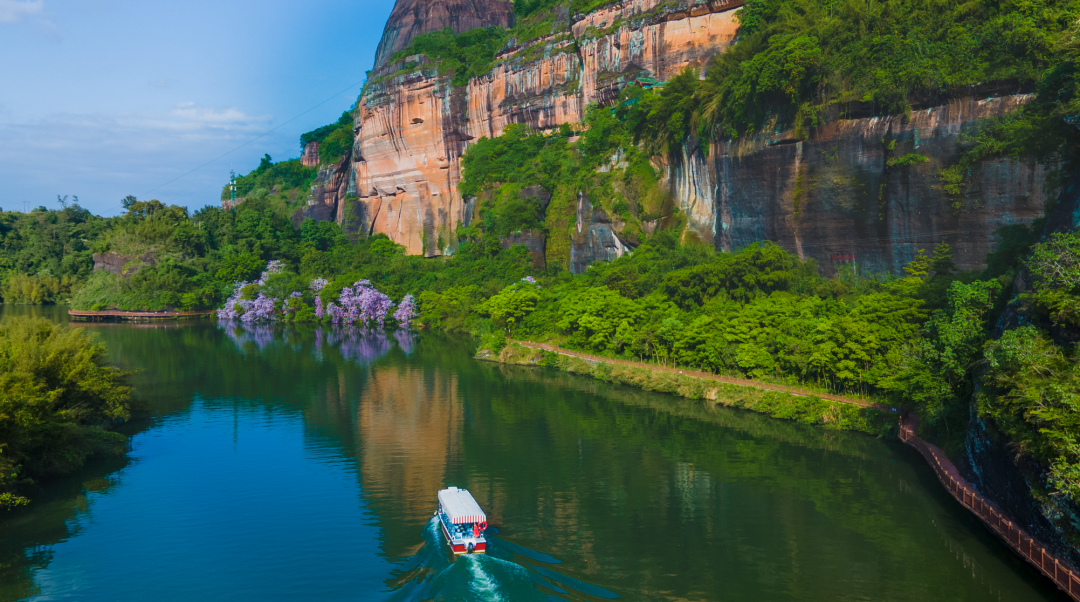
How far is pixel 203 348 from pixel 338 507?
3480 centimetres

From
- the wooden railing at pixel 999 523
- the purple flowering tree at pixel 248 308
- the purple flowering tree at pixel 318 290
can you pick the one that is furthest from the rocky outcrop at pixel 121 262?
the wooden railing at pixel 999 523

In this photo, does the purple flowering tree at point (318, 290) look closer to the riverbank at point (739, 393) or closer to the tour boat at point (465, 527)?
the riverbank at point (739, 393)

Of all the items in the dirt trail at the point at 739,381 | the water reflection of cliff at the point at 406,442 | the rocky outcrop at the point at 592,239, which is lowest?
the water reflection of cliff at the point at 406,442

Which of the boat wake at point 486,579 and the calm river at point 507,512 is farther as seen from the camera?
the calm river at point 507,512

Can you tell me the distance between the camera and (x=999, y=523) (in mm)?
15836

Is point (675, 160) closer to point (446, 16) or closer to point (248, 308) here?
point (248, 308)

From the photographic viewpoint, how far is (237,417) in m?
29.3

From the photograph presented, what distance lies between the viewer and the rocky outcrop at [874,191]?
30.2 meters

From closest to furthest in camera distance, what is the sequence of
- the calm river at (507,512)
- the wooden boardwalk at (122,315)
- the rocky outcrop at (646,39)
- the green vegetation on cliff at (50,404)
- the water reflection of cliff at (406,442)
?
the calm river at (507,512)
the green vegetation on cliff at (50,404)
the water reflection of cliff at (406,442)
the rocky outcrop at (646,39)
the wooden boardwalk at (122,315)

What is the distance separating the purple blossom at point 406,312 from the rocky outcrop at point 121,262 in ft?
91.6

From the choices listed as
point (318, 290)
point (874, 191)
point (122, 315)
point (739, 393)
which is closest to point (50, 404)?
point (739, 393)

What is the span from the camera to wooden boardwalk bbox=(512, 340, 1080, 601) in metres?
13.6

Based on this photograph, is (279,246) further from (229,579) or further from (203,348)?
(229,579)

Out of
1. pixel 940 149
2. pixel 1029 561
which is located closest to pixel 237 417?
pixel 1029 561
